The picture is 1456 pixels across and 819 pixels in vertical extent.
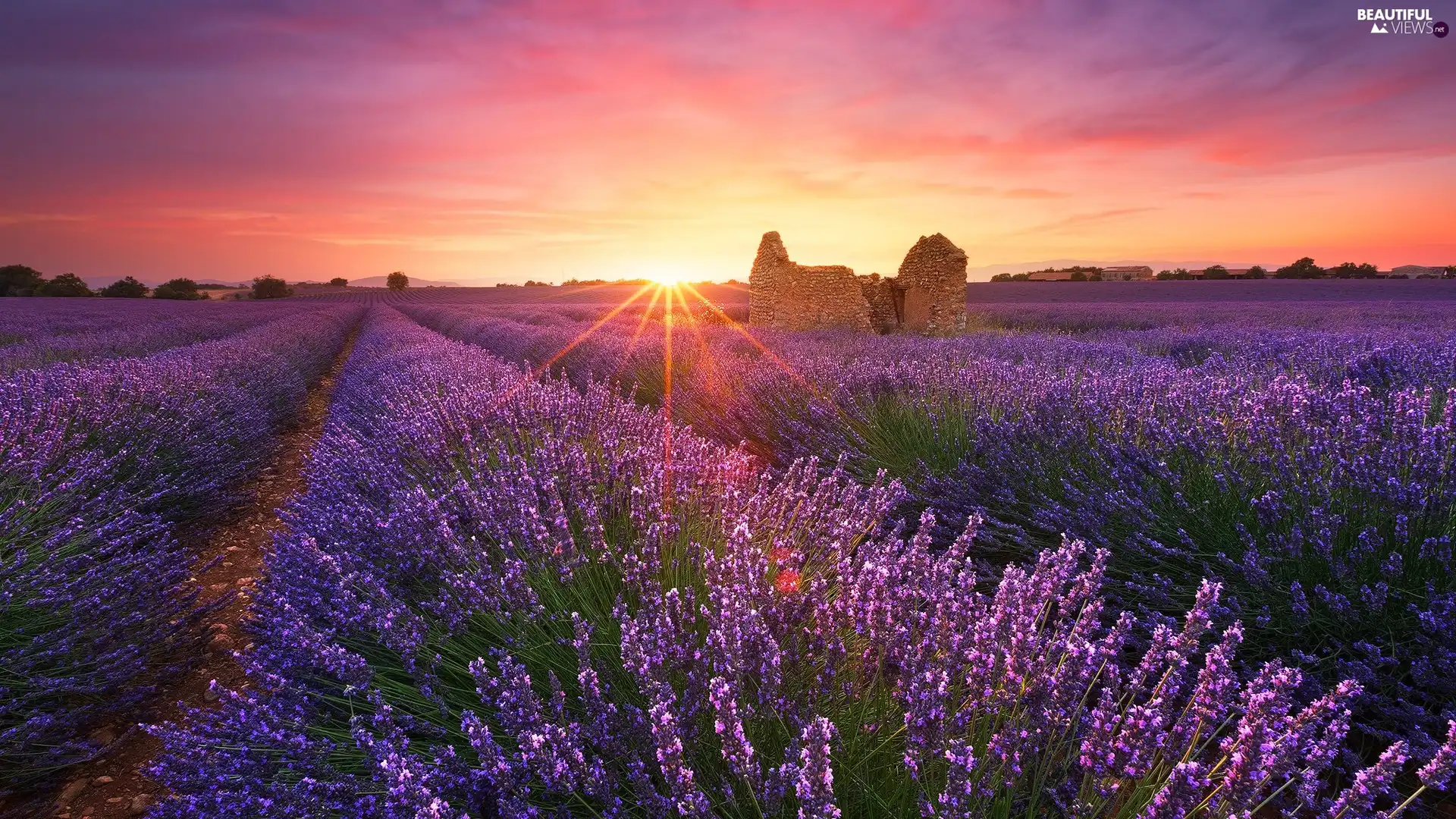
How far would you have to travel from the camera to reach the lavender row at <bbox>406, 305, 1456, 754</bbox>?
169cm

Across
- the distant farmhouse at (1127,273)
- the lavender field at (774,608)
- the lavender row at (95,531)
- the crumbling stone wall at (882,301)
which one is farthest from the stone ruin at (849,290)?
the distant farmhouse at (1127,273)

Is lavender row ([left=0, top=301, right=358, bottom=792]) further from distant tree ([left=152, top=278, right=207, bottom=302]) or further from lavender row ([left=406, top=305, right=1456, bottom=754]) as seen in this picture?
distant tree ([left=152, top=278, right=207, bottom=302])

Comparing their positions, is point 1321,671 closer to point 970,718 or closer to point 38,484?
point 970,718

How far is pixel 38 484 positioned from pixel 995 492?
3903 millimetres

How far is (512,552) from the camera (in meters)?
1.77

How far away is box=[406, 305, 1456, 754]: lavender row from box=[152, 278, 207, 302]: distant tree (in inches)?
1837

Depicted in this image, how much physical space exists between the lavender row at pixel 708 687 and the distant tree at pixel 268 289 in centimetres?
5006

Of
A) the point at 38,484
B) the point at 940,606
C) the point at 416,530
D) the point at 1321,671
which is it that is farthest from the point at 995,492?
the point at 38,484

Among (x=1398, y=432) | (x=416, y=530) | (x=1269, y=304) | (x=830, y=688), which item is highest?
(x=1269, y=304)

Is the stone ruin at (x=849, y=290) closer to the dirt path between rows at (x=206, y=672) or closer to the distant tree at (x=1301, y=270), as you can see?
the dirt path between rows at (x=206, y=672)

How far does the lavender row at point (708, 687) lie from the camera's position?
93cm

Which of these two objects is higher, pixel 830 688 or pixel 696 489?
pixel 696 489

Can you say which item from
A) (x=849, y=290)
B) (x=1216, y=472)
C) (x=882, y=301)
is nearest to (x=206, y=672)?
(x=1216, y=472)

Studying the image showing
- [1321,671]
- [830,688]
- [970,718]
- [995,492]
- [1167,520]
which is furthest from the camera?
[995,492]
